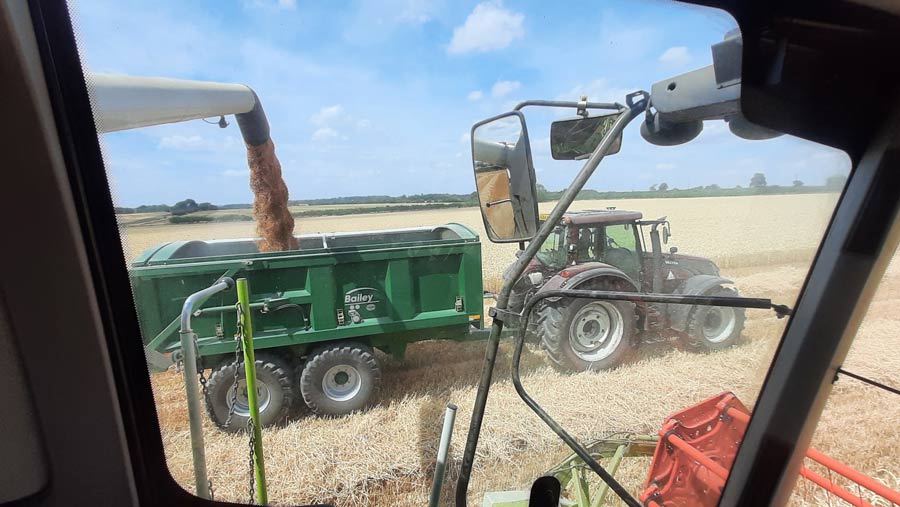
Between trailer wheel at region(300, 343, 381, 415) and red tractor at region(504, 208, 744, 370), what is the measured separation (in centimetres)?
171

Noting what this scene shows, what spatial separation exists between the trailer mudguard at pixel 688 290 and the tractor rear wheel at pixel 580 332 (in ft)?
5.49

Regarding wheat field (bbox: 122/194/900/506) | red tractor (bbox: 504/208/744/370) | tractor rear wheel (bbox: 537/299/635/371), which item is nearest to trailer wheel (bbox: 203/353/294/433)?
Answer: wheat field (bbox: 122/194/900/506)

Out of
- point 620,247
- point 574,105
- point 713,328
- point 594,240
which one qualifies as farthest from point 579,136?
point 594,240

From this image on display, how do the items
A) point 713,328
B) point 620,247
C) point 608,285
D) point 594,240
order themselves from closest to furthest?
point 713,328, point 608,285, point 620,247, point 594,240

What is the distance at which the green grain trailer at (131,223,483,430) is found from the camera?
331 centimetres

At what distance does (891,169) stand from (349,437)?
11.5 feet

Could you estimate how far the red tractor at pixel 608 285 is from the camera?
1.98m

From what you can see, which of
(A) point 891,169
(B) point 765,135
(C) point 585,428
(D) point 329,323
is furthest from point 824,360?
(D) point 329,323

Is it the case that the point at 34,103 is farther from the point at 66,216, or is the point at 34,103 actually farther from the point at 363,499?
the point at 363,499

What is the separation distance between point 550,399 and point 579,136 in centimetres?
276

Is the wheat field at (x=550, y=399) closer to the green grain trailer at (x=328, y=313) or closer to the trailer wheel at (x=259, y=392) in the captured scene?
the trailer wheel at (x=259, y=392)

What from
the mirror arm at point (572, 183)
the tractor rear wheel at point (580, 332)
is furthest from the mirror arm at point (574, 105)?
the tractor rear wheel at point (580, 332)

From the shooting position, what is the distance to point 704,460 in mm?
1431

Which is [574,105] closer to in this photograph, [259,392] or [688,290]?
[688,290]
